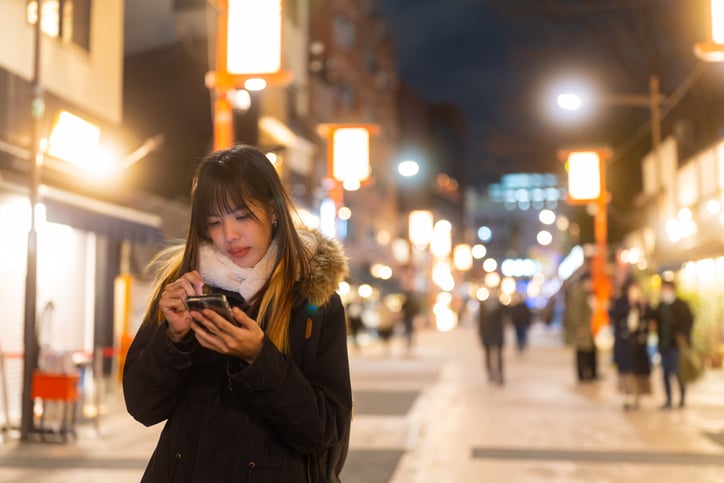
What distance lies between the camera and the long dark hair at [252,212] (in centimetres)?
266

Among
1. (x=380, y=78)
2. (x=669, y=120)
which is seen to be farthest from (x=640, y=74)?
(x=380, y=78)

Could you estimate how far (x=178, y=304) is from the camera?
251cm

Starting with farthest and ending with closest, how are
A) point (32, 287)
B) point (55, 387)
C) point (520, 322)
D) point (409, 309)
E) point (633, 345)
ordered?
point (520, 322)
point (409, 309)
point (633, 345)
point (32, 287)
point (55, 387)

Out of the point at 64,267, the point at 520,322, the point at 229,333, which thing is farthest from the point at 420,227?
the point at 229,333

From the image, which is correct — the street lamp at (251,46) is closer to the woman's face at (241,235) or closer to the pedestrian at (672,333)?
the pedestrian at (672,333)

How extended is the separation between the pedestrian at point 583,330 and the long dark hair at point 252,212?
1722 centimetres

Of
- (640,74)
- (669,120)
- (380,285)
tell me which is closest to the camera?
(640,74)

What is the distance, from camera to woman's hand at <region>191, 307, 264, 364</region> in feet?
7.84

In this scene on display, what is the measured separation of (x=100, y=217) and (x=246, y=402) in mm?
12822

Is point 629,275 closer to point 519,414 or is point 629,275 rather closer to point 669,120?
point 519,414

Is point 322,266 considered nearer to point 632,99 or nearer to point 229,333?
point 229,333

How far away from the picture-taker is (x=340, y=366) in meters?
2.71

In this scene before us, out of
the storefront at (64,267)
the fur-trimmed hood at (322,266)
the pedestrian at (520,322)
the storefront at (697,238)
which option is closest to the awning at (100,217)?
the storefront at (64,267)

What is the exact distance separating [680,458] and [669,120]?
23.4 meters
